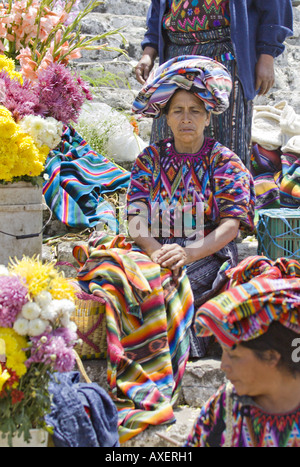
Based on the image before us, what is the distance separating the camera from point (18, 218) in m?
3.12

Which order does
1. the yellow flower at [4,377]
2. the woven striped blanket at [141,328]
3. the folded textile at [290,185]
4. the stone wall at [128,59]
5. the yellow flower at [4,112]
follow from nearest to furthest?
the yellow flower at [4,377] < the woven striped blanket at [141,328] < the yellow flower at [4,112] < the folded textile at [290,185] < the stone wall at [128,59]

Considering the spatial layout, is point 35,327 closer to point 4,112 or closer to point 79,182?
point 4,112

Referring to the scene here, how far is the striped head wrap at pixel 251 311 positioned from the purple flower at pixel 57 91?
171 centimetres

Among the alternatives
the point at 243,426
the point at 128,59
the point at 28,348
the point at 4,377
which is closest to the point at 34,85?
the point at 28,348

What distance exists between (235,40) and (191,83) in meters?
0.52

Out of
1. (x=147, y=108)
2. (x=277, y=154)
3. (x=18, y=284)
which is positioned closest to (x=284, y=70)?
(x=277, y=154)

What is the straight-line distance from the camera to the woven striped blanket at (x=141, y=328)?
2.72 m

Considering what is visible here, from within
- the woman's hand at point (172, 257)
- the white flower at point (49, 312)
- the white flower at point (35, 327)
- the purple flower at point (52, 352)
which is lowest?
the purple flower at point (52, 352)

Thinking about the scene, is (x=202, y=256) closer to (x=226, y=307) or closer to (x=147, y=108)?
(x=147, y=108)

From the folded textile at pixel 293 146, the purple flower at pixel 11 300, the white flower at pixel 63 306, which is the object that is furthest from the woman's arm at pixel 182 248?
the folded textile at pixel 293 146

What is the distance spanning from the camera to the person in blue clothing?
3.55 m

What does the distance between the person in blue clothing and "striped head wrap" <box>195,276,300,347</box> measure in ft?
6.69

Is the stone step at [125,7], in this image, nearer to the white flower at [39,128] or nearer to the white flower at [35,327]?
the white flower at [39,128]

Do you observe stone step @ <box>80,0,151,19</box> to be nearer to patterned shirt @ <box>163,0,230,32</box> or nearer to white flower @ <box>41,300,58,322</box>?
patterned shirt @ <box>163,0,230,32</box>
